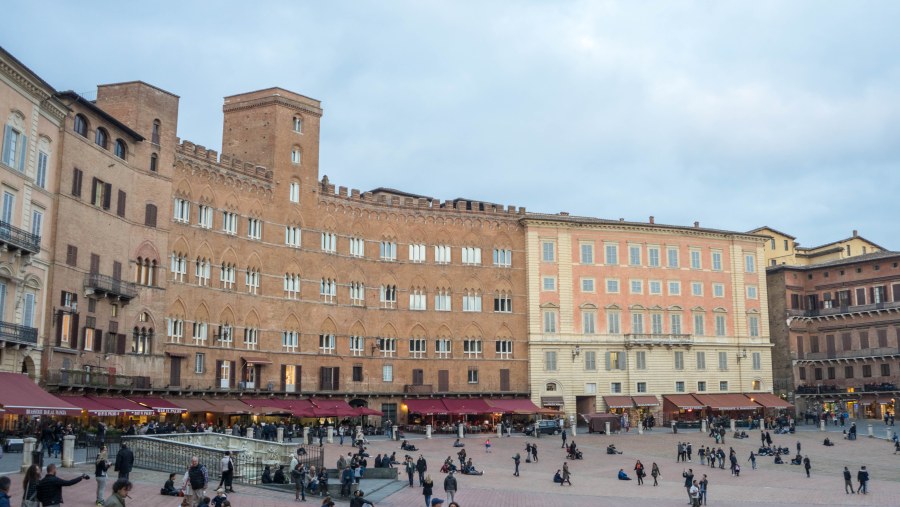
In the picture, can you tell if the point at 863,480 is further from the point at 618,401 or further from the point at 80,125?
the point at 80,125

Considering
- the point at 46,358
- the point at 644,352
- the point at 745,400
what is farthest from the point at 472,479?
the point at 745,400

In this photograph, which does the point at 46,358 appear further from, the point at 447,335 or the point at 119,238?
the point at 447,335

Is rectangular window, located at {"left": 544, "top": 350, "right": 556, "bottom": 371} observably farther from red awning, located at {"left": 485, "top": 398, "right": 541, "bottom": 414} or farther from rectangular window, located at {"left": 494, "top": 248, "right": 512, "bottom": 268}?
rectangular window, located at {"left": 494, "top": 248, "right": 512, "bottom": 268}

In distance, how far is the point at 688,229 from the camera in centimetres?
8506

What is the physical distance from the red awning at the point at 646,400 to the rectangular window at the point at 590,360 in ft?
14.3

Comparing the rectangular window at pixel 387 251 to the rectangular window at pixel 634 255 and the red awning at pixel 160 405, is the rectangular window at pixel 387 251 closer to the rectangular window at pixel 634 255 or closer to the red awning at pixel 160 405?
the rectangular window at pixel 634 255

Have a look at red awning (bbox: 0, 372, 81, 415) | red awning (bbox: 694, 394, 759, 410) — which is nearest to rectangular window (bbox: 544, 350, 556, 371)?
red awning (bbox: 694, 394, 759, 410)

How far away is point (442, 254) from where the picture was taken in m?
78.4

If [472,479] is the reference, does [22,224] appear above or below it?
above

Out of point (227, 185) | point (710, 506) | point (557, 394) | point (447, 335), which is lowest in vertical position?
point (710, 506)

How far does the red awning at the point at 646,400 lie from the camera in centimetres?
7978

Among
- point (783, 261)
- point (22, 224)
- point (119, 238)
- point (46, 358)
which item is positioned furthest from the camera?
point (783, 261)

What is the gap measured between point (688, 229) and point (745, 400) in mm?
16234

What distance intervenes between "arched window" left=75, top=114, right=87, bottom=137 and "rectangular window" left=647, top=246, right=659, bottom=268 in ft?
165
